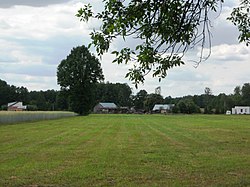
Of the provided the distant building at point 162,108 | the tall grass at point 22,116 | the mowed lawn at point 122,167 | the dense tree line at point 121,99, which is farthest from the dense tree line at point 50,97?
the mowed lawn at point 122,167

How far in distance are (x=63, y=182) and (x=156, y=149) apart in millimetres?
9896

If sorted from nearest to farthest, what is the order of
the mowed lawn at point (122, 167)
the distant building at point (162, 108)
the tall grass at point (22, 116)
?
the mowed lawn at point (122, 167) → the tall grass at point (22, 116) → the distant building at point (162, 108)

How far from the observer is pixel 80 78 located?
322 ft

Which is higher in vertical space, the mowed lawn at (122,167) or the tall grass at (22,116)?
the tall grass at (22,116)

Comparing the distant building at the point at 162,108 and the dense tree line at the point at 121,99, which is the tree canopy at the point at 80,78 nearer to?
the dense tree line at the point at 121,99

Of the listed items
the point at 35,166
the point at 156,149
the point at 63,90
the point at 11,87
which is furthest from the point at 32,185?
the point at 11,87

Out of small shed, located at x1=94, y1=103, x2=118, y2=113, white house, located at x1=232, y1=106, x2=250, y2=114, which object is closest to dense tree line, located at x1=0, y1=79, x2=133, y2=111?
small shed, located at x1=94, y1=103, x2=118, y2=113

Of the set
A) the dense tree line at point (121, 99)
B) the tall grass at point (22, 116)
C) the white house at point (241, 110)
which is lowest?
the tall grass at point (22, 116)

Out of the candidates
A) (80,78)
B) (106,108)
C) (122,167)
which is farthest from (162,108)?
(122,167)

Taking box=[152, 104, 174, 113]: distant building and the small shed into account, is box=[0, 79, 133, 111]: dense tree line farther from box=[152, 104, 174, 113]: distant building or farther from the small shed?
box=[152, 104, 174, 113]: distant building

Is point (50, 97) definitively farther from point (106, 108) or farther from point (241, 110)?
point (241, 110)

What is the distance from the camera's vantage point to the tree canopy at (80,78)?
97062 mm

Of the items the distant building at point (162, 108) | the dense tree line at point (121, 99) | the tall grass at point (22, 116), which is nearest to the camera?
the tall grass at point (22, 116)

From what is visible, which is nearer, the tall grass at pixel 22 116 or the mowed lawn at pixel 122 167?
the mowed lawn at pixel 122 167
